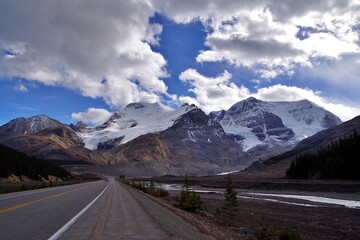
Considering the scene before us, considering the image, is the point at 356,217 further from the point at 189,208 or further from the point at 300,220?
the point at 189,208

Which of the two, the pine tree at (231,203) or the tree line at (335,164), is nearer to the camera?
the pine tree at (231,203)

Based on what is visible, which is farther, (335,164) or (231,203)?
(335,164)

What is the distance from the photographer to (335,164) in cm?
9150

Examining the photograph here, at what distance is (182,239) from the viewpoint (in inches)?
508

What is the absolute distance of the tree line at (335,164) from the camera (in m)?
85.8

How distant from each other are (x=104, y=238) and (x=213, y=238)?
3.71 meters

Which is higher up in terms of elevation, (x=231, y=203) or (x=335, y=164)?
(x=335, y=164)

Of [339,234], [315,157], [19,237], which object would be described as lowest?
[339,234]

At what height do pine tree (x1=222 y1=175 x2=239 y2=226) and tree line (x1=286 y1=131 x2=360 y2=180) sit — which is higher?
tree line (x1=286 y1=131 x2=360 y2=180)

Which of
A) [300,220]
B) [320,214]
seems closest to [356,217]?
[320,214]

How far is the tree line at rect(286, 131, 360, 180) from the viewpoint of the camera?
85.8 meters

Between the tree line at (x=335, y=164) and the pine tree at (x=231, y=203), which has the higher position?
the tree line at (x=335, y=164)

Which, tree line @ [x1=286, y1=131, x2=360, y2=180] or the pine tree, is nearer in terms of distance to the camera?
the pine tree

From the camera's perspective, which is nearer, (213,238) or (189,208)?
(213,238)
